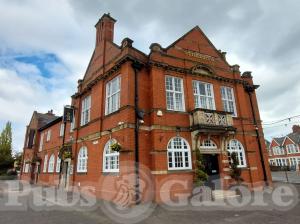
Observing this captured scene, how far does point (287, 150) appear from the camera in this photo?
4541 centimetres

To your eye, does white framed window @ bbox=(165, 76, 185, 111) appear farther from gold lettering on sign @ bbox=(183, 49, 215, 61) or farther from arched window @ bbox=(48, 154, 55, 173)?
arched window @ bbox=(48, 154, 55, 173)

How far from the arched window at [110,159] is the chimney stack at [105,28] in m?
8.86

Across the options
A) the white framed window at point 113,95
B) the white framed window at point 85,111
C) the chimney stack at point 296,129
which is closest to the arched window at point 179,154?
the white framed window at point 113,95

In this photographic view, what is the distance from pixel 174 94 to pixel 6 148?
3926 cm

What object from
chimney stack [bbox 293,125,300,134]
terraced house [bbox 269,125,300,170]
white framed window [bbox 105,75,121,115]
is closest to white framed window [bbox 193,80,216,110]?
white framed window [bbox 105,75,121,115]

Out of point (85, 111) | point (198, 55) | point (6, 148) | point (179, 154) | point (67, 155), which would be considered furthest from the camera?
point (6, 148)

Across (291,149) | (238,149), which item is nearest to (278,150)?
(291,149)

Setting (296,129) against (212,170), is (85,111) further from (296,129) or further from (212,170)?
(296,129)

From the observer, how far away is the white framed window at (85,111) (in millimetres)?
16516

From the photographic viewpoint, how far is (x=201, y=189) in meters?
10.8

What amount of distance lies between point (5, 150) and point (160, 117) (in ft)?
127

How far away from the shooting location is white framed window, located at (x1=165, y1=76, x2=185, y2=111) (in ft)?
43.2

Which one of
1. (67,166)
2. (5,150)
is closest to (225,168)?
(67,166)

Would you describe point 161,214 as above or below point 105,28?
below
